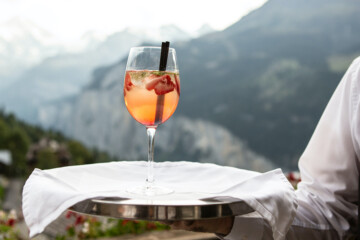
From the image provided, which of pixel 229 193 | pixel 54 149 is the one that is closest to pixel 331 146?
pixel 229 193

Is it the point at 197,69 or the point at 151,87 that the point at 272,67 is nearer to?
the point at 197,69

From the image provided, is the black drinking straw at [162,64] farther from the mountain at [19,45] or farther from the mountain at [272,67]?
the mountain at [19,45]

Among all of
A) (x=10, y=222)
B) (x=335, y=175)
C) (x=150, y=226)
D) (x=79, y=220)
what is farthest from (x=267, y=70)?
(x=335, y=175)

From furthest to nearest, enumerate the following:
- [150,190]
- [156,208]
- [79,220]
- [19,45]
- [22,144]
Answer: [19,45], [22,144], [79,220], [150,190], [156,208]

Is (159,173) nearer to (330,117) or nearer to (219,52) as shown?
(330,117)

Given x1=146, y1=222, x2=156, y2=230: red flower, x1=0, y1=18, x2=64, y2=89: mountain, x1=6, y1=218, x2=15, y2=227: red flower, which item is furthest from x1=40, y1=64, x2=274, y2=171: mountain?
x1=6, y1=218, x2=15, y2=227: red flower
